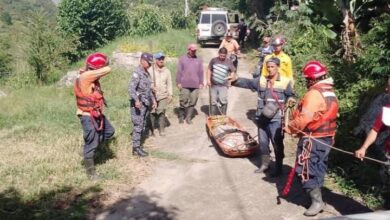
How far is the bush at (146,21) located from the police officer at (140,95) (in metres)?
19.6

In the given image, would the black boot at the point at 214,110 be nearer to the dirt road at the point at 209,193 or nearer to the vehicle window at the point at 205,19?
the dirt road at the point at 209,193

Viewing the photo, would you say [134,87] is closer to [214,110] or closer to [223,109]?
[223,109]

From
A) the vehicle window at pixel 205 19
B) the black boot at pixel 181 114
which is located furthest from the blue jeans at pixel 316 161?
the vehicle window at pixel 205 19

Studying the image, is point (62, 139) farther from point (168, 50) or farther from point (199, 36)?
point (199, 36)

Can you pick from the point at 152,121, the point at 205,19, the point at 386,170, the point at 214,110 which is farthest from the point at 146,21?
the point at 386,170

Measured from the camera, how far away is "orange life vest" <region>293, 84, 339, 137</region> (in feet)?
Answer: 17.9

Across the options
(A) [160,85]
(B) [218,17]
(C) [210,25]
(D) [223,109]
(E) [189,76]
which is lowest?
(D) [223,109]

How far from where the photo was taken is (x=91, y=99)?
6707 millimetres

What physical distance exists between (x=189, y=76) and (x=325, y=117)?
5182mm

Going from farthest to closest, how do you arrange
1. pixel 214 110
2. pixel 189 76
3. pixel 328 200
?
pixel 214 110
pixel 189 76
pixel 328 200

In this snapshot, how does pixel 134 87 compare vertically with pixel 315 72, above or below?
below

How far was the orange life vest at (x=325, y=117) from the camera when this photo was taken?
17.9ft

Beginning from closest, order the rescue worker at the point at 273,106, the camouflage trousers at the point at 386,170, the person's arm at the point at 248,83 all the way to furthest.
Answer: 1. the camouflage trousers at the point at 386,170
2. the rescue worker at the point at 273,106
3. the person's arm at the point at 248,83

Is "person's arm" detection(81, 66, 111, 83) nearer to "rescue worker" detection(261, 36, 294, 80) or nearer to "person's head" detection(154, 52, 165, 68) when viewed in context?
"rescue worker" detection(261, 36, 294, 80)
